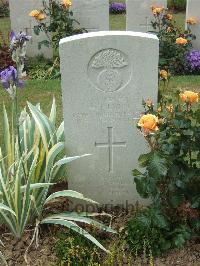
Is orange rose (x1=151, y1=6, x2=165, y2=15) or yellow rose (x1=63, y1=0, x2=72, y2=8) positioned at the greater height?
yellow rose (x1=63, y1=0, x2=72, y2=8)

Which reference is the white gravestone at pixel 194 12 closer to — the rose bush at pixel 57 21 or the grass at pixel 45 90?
the grass at pixel 45 90

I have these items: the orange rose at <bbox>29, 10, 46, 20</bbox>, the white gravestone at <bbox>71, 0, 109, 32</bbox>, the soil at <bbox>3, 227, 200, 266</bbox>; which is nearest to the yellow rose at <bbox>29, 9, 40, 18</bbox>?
the orange rose at <bbox>29, 10, 46, 20</bbox>

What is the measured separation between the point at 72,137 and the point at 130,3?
4891 millimetres

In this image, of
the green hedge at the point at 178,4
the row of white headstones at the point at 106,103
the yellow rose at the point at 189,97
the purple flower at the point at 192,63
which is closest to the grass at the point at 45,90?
the purple flower at the point at 192,63

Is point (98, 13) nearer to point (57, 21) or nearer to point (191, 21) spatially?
point (57, 21)

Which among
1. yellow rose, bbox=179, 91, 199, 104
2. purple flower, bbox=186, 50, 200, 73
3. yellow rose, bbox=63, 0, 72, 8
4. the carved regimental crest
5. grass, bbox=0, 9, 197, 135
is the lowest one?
grass, bbox=0, 9, 197, 135

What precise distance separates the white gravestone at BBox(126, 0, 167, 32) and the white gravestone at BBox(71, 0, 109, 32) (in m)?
0.39

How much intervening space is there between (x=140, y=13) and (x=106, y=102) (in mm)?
4874

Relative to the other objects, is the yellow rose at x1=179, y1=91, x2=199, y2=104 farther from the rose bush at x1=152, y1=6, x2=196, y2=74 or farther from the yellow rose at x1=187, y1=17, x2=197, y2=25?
the yellow rose at x1=187, y1=17, x2=197, y2=25

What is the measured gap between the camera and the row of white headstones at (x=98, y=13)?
8219mm

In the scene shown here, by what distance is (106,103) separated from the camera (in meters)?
3.81

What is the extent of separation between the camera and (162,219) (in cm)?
351

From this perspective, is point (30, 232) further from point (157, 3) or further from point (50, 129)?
point (157, 3)

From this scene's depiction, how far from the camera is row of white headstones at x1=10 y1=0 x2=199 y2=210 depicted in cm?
365
